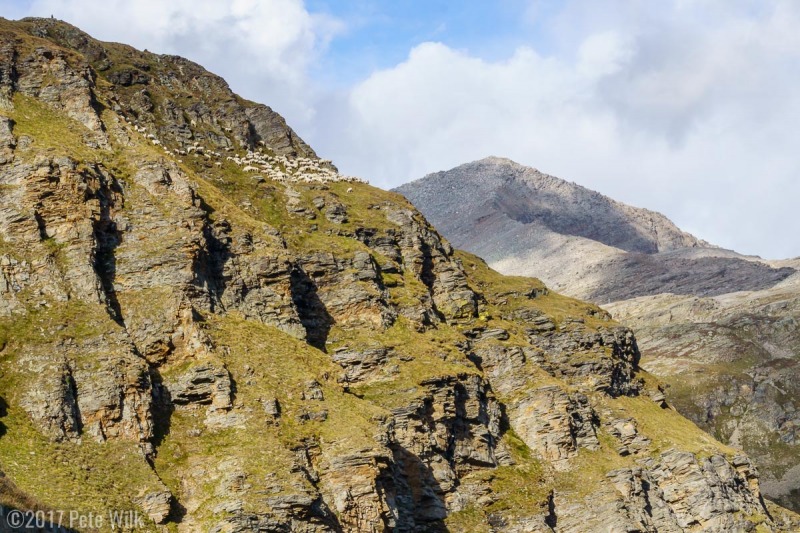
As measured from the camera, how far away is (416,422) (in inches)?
4350

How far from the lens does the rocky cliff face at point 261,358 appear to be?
81.8 m

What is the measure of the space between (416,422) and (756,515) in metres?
82.9

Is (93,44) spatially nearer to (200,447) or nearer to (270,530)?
(200,447)

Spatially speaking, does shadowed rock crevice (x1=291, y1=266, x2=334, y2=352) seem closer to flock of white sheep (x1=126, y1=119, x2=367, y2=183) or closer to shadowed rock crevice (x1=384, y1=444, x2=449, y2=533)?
shadowed rock crevice (x1=384, y1=444, x2=449, y2=533)

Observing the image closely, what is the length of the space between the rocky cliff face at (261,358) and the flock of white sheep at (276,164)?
2.51 feet

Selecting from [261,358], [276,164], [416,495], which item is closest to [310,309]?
[261,358]

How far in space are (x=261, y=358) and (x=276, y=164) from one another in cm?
7820

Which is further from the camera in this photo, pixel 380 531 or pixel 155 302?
pixel 155 302

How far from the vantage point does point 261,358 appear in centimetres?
9931

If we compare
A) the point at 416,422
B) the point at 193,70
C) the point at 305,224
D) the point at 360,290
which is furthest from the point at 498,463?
the point at 193,70
